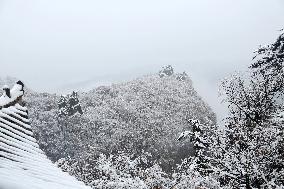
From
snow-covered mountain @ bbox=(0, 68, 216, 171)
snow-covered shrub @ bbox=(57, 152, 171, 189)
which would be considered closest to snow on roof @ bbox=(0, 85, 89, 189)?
snow-covered shrub @ bbox=(57, 152, 171, 189)

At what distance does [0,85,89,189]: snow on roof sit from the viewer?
5848 millimetres

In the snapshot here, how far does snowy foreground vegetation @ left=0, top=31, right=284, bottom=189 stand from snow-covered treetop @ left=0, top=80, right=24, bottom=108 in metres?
2.91

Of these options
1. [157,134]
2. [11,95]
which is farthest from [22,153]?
[157,134]

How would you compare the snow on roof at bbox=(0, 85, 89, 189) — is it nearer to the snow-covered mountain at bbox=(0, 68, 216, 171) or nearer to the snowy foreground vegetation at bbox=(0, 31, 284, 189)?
the snowy foreground vegetation at bbox=(0, 31, 284, 189)

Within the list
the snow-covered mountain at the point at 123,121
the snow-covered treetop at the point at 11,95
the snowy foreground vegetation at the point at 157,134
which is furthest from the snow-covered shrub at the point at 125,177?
the snow-covered mountain at the point at 123,121

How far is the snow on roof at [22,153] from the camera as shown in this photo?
585 centimetres

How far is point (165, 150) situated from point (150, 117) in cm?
821

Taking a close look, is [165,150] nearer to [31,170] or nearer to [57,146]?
[57,146]

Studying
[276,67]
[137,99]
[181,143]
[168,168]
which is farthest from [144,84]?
[276,67]

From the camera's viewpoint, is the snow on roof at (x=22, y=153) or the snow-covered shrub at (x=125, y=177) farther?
the snow-covered shrub at (x=125, y=177)

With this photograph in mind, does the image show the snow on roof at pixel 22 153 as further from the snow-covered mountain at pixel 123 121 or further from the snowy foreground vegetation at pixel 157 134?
the snow-covered mountain at pixel 123 121

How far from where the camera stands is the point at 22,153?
7.27 m

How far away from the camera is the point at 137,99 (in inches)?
2945

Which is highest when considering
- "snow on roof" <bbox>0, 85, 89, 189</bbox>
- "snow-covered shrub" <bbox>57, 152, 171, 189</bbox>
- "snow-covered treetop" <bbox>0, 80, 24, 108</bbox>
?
"snow-covered shrub" <bbox>57, 152, 171, 189</bbox>
